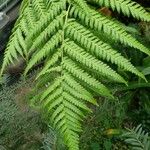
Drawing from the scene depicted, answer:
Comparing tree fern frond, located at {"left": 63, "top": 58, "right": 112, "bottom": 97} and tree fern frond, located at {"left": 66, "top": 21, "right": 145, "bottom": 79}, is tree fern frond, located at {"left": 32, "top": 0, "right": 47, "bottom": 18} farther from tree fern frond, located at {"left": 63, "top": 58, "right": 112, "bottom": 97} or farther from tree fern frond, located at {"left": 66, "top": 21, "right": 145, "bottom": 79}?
tree fern frond, located at {"left": 63, "top": 58, "right": 112, "bottom": 97}

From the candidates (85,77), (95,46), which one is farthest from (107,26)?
(85,77)

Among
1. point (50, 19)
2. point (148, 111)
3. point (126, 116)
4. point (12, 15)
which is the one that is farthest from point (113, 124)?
point (50, 19)

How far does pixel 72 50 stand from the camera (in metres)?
1.82

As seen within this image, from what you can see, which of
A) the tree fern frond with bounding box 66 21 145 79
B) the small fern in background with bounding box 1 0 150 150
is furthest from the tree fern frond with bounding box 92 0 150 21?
the tree fern frond with bounding box 66 21 145 79

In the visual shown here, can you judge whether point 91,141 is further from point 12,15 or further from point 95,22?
point 95,22

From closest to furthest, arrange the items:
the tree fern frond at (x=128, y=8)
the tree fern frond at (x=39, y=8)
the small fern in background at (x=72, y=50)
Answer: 1. the small fern in background at (x=72, y=50)
2. the tree fern frond at (x=128, y=8)
3. the tree fern frond at (x=39, y=8)

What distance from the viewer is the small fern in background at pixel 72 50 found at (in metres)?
1.72

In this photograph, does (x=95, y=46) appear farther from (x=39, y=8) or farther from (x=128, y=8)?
(x=39, y=8)

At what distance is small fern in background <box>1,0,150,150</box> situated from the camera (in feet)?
5.63

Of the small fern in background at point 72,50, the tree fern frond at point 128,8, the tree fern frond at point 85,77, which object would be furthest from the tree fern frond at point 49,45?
the tree fern frond at point 128,8

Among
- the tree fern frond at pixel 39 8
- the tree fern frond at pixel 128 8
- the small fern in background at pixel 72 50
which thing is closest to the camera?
the small fern in background at pixel 72 50

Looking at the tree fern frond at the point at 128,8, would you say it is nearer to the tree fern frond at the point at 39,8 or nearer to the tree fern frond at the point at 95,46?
the tree fern frond at the point at 95,46

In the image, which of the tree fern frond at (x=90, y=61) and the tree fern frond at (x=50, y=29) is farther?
the tree fern frond at (x=50, y=29)

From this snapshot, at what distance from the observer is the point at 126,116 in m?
4.46
